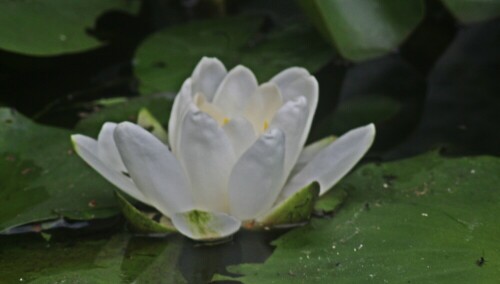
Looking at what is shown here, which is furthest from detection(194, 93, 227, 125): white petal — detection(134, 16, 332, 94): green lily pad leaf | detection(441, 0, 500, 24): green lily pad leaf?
detection(441, 0, 500, 24): green lily pad leaf

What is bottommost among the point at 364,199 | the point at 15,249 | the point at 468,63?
the point at 468,63

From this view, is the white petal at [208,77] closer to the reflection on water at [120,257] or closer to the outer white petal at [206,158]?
the outer white petal at [206,158]

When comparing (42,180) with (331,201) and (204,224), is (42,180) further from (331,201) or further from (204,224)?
(331,201)

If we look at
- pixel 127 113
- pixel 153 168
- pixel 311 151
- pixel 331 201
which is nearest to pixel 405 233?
pixel 331 201

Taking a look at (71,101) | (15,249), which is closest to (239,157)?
(15,249)

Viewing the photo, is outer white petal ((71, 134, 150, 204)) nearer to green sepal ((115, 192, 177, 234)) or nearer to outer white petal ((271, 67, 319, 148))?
green sepal ((115, 192, 177, 234))

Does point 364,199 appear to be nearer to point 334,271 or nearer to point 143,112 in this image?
point 334,271

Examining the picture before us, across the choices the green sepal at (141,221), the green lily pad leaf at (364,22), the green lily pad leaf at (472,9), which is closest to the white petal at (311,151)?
the green sepal at (141,221)
